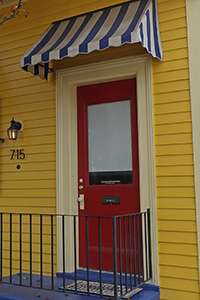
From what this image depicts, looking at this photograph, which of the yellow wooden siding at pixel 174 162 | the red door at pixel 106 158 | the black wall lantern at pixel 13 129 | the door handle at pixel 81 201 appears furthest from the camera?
the black wall lantern at pixel 13 129

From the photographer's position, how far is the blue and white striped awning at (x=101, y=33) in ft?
9.74

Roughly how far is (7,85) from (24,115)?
0.55 metres

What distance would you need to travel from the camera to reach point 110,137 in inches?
144

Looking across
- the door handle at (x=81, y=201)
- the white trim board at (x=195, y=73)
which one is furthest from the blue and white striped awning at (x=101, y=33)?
the door handle at (x=81, y=201)

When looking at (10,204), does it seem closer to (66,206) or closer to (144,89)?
(66,206)

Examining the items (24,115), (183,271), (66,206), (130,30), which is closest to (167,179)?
(183,271)

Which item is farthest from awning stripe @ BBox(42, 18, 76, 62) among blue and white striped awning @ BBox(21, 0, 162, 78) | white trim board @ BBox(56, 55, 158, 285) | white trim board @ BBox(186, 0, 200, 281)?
white trim board @ BBox(186, 0, 200, 281)

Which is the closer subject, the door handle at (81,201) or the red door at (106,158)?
the red door at (106,158)

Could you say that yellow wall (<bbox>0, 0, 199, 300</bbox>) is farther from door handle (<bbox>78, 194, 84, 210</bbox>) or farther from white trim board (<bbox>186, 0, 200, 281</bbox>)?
door handle (<bbox>78, 194, 84, 210</bbox>)

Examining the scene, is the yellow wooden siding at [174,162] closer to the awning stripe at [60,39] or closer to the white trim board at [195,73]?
the white trim board at [195,73]

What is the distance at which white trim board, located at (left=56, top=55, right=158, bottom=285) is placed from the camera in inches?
128

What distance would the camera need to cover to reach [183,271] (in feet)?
9.91

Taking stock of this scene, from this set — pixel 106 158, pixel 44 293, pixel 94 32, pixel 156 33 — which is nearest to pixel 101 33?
pixel 94 32

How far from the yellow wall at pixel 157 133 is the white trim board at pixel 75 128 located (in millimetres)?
71
